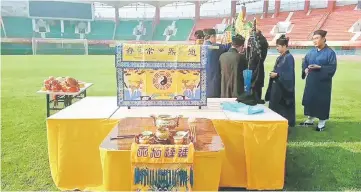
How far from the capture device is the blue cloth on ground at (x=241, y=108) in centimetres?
330

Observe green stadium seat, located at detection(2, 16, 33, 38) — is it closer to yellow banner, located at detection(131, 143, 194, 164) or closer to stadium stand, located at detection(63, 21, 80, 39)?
stadium stand, located at detection(63, 21, 80, 39)

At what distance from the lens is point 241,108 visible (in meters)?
3.40

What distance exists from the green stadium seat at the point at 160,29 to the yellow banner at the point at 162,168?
3466 centimetres

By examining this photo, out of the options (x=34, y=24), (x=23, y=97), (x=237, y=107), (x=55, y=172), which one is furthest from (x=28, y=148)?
(x=34, y=24)

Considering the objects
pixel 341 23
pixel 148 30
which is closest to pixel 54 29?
pixel 148 30

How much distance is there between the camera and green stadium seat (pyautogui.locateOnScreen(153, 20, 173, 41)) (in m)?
36.8

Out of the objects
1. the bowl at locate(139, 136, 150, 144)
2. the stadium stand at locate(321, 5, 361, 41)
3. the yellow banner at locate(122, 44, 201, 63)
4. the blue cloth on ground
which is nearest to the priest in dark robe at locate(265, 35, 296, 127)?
the blue cloth on ground

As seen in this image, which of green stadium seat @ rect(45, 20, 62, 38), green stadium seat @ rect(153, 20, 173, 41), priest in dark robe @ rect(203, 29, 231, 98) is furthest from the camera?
green stadium seat @ rect(153, 20, 173, 41)

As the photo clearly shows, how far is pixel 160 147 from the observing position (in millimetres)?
2262

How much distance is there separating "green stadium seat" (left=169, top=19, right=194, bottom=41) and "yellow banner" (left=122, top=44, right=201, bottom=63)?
31762 mm

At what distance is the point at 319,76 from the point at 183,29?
1262 inches

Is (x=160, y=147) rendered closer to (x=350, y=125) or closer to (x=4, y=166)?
(x=4, y=166)

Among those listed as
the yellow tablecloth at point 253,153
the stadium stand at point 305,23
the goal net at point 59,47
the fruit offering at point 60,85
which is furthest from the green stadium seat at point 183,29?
the yellow tablecloth at point 253,153

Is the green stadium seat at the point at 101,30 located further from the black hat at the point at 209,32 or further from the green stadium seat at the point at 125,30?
the black hat at the point at 209,32
